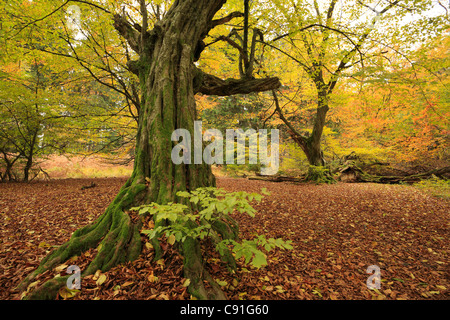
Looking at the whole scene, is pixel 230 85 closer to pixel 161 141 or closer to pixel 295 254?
pixel 161 141

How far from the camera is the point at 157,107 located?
3367 millimetres

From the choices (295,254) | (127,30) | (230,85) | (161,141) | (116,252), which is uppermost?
(127,30)

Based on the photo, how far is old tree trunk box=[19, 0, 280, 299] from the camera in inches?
84.0

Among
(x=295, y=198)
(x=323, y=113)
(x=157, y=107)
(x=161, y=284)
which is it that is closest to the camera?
(x=161, y=284)

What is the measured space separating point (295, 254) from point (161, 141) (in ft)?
9.04

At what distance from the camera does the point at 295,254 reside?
295 cm

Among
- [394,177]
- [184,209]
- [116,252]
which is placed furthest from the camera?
[394,177]

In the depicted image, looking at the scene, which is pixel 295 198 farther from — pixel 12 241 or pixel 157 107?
pixel 12 241

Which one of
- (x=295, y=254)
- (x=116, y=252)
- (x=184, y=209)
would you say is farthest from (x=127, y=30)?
(x=295, y=254)

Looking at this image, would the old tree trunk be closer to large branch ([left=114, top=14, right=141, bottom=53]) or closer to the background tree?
Result: large branch ([left=114, top=14, right=141, bottom=53])

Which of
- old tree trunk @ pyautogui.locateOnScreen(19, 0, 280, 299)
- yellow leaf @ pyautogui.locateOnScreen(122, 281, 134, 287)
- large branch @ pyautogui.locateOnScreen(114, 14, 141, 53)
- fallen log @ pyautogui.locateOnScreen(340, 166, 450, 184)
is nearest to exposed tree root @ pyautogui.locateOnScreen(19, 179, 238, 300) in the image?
old tree trunk @ pyautogui.locateOnScreen(19, 0, 280, 299)
